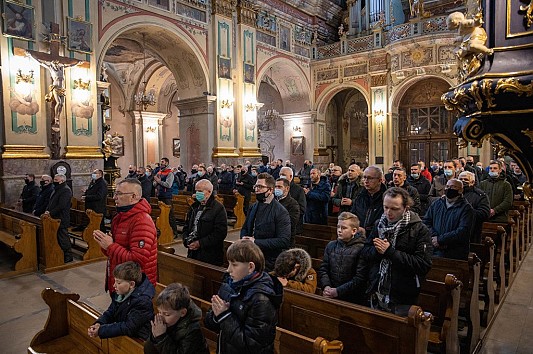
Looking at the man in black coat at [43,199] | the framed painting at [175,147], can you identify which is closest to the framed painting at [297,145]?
the framed painting at [175,147]

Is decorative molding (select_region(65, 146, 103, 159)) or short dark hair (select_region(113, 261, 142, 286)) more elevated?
decorative molding (select_region(65, 146, 103, 159))

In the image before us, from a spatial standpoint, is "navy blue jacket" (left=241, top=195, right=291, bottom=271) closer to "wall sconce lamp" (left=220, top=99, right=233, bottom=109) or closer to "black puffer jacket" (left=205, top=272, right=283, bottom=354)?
"black puffer jacket" (left=205, top=272, right=283, bottom=354)

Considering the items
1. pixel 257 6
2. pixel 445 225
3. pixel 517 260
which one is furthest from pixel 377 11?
pixel 445 225

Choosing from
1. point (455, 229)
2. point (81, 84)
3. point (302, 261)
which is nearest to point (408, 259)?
point (302, 261)

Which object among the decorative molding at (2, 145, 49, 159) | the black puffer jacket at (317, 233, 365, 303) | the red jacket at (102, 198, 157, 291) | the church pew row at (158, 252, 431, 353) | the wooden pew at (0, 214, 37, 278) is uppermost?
the decorative molding at (2, 145, 49, 159)

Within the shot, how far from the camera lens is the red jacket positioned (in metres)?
2.80

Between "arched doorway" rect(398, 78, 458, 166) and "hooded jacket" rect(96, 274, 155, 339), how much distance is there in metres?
15.5

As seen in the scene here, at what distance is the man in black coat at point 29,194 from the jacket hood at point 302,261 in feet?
23.5

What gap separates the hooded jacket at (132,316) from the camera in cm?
239

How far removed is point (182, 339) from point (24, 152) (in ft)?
27.1

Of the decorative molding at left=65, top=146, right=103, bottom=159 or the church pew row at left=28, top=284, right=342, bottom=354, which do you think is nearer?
the church pew row at left=28, top=284, right=342, bottom=354

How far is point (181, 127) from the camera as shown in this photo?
13820 millimetres

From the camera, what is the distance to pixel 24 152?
8516 millimetres

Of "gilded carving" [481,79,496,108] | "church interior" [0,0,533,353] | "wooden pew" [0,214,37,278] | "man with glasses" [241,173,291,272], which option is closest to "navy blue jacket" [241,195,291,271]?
"man with glasses" [241,173,291,272]
